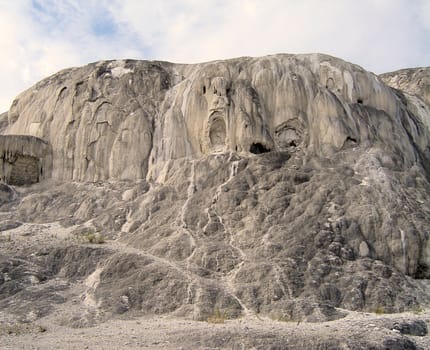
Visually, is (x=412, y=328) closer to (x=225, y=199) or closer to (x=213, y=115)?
(x=225, y=199)

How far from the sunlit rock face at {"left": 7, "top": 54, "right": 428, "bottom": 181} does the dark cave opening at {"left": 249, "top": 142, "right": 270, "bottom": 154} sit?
0.05 metres

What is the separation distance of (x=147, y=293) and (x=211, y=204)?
6465mm

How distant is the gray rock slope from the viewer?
2323 cm

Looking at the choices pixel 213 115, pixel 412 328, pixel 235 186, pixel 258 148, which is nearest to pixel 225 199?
pixel 235 186

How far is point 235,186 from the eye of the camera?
2853 centimetres

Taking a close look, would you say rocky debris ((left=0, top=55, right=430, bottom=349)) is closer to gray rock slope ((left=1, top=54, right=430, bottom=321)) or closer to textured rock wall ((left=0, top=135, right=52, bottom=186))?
gray rock slope ((left=1, top=54, right=430, bottom=321))

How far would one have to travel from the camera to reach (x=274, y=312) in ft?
70.6

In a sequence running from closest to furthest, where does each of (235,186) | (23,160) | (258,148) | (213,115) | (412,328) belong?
(412,328) < (235,186) < (258,148) < (213,115) < (23,160)

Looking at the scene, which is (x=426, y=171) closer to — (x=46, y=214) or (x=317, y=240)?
(x=317, y=240)

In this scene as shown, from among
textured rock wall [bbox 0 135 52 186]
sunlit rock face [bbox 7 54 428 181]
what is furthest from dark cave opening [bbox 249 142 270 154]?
textured rock wall [bbox 0 135 52 186]

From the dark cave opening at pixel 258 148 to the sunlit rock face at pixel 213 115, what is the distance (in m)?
0.05

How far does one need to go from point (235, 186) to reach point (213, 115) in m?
4.89

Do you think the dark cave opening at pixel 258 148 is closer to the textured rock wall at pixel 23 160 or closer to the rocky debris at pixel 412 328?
the textured rock wall at pixel 23 160

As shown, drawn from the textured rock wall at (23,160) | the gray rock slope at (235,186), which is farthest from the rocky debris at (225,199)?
the textured rock wall at (23,160)
